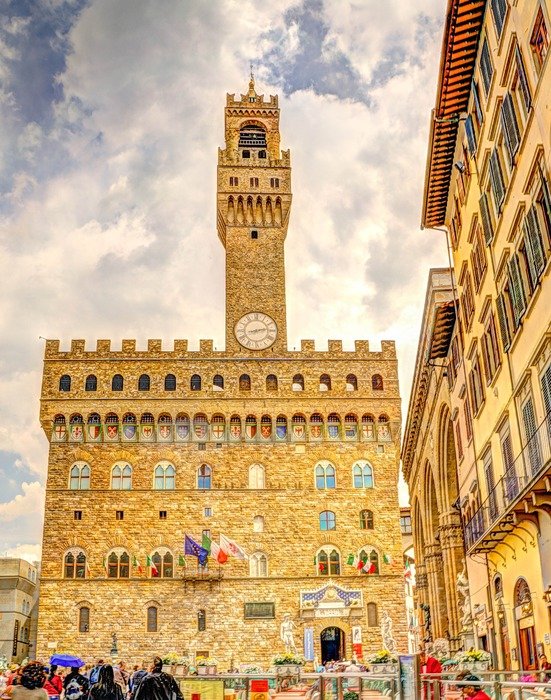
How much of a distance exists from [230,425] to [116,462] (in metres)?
6.65

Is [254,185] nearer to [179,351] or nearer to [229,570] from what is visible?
[179,351]

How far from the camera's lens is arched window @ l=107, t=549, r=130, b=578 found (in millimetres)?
44281

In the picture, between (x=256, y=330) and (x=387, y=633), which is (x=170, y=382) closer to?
(x=256, y=330)

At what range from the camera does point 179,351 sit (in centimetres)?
4838

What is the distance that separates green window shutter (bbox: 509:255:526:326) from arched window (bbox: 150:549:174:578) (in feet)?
100

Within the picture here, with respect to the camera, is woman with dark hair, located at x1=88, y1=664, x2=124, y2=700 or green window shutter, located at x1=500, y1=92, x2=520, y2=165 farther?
green window shutter, located at x1=500, y1=92, x2=520, y2=165

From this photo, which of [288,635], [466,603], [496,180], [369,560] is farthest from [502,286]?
[369,560]

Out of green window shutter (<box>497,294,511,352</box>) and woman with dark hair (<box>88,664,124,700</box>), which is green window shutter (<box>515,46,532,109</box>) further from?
woman with dark hair (<box>88,664,124,700</box>)

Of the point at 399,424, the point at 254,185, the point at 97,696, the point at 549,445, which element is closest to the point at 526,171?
the point at 549,445

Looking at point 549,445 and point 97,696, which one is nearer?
point 97,696

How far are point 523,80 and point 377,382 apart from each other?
3261cm

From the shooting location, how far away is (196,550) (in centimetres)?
4425

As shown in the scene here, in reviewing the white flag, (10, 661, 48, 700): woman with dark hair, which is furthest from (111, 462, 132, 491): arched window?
(10, 661, 48, 700): woman with dark hair

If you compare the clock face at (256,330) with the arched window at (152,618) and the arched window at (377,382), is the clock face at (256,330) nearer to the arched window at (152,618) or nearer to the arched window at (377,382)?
the arched window at (377,382)
